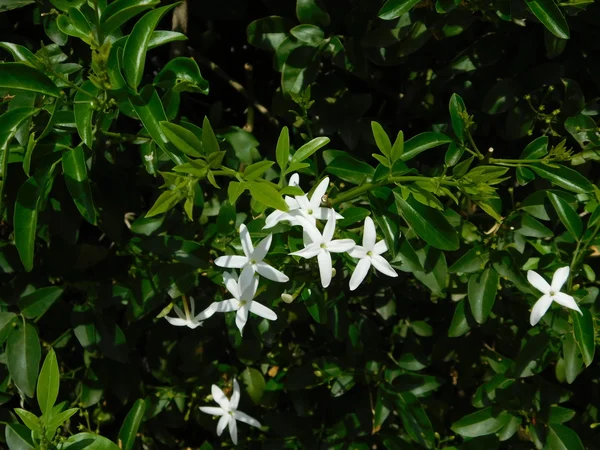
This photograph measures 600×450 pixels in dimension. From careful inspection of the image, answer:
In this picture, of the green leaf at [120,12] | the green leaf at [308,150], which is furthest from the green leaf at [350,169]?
the green leaf at [120,12]

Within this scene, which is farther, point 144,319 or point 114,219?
point 144,319

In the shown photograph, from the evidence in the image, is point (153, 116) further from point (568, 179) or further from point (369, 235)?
point (568, 179)

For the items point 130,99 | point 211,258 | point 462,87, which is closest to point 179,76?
point 130,99

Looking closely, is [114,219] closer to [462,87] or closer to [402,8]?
[402,8]

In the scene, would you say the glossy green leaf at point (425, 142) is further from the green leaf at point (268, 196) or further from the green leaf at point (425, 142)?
the green leaf at point (268, 196)

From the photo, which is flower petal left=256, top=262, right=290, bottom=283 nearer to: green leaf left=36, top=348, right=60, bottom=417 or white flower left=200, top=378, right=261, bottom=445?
green leaf left=36, top=348, right=60, bottom=417

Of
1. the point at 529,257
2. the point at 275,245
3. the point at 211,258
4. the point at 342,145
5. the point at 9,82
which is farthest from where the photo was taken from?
the point at 342,145
